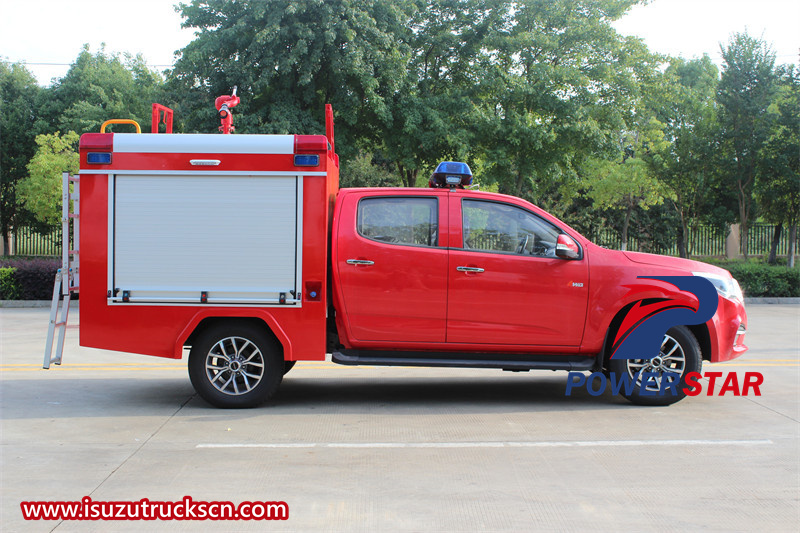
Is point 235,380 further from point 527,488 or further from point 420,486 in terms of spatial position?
point 527,488

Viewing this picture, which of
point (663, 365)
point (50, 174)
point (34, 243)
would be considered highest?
point (50, 174)

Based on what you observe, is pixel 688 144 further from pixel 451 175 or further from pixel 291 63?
pixel 451 175

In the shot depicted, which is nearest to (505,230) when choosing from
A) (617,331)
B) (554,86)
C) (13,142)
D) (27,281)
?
(617,331)

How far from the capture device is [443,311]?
7141 millimetres

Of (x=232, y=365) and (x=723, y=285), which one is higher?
(x=723, y=285)

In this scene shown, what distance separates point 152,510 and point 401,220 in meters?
3.74

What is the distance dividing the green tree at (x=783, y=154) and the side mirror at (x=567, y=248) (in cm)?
1820

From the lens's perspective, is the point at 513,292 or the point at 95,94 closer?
the point at 513,292

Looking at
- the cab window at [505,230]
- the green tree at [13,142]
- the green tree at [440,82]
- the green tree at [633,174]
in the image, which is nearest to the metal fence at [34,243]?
the green tree at [13,142]

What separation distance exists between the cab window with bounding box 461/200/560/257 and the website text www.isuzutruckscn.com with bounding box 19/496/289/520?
3578mm

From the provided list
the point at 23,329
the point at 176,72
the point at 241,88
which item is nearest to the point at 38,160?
the point at 176,72

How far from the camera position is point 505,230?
7.28 m

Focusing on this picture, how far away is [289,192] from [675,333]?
412cm

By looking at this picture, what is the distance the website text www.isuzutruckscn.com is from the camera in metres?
4.40
